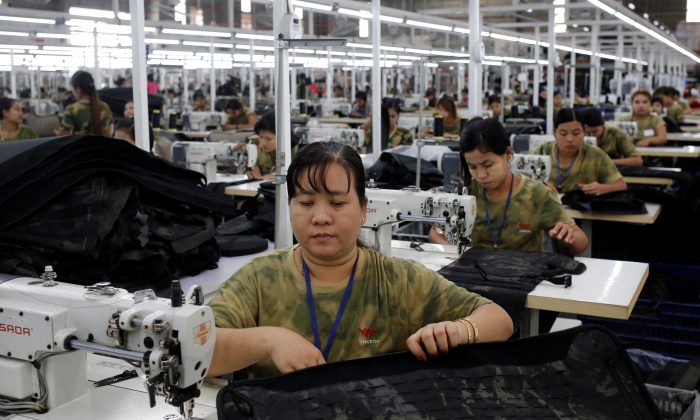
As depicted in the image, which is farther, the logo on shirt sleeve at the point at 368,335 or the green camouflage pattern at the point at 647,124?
the green camouflage pattern at the point at 647,124

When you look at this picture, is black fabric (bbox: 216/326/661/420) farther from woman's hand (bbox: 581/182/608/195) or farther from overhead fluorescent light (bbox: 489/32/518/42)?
overhead fluorescent light (bbox: 489/32/518/42)

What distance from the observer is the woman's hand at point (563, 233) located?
3.35m

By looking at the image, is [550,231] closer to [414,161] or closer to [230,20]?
[414,161]

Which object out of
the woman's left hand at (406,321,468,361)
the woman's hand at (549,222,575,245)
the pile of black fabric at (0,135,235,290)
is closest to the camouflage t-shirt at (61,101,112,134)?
the pile of black fabric at (0,135,235,290)

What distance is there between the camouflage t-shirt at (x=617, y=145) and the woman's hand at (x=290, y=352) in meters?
5.12

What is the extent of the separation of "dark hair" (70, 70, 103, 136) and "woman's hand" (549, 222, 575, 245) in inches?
160

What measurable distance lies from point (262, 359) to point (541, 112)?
10195mm

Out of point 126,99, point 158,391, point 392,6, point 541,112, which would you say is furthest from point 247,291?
point 541,112

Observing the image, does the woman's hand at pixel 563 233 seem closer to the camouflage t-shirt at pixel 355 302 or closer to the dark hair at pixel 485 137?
the dark hair at pixel 485 137

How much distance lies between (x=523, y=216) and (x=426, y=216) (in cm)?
46

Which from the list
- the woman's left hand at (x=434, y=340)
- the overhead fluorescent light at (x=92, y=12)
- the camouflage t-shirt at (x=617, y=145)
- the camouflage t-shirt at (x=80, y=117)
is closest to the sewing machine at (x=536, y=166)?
the camouflage t-shirt at (x=617, y=145)

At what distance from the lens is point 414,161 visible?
5223mm

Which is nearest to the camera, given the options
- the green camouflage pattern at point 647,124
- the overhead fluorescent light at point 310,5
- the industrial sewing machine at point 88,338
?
the industrial sewing machine at point 88,338

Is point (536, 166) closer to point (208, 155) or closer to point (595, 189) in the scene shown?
point (595, 189)
